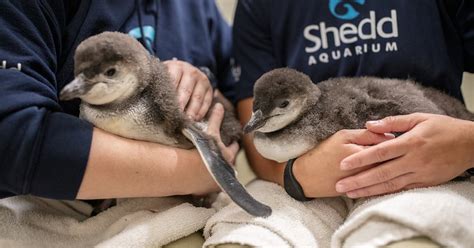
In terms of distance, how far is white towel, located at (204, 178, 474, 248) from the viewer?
2.83 ft

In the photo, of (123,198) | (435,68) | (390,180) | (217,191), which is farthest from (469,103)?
(123,198)

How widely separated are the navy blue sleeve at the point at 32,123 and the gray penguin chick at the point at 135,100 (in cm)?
6

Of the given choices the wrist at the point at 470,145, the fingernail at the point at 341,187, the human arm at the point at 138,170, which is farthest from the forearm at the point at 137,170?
the wrist at the point at 470,145

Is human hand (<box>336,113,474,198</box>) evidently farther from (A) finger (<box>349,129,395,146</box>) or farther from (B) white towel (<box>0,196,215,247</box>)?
(B) white towel (<box>0,196,215,247</box>)

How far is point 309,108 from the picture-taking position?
107 cm

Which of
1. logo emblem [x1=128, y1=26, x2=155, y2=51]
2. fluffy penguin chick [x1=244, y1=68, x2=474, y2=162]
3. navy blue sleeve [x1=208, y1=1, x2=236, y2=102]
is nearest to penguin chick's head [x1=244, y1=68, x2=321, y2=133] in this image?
fluffy penguin chick [x1=244, y1=68, x2=474, y2=162]

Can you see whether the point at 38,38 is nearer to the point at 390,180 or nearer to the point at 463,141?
the point at 390,180

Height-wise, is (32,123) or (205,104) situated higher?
(32,123)

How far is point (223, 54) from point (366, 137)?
0.58m

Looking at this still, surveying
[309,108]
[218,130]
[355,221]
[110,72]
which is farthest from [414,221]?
[110,72]

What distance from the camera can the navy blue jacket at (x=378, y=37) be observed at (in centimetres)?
120

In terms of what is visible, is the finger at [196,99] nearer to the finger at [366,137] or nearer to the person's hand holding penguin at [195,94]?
the person's hand holding penguin at [195,94]

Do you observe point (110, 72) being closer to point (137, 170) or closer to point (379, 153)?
point (137, 170)

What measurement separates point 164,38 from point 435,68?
633mm
